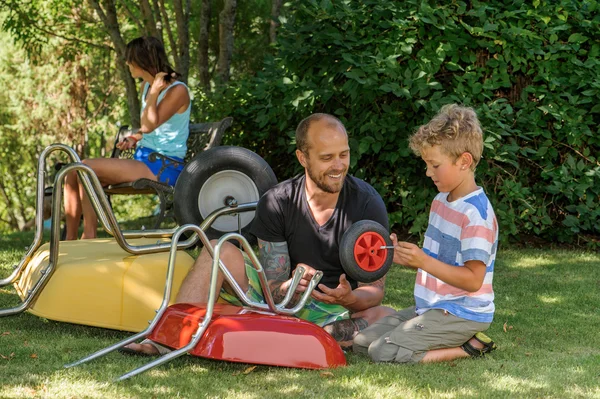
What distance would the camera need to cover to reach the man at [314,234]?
4.06 m

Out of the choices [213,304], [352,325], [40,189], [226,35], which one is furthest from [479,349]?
[226,35]

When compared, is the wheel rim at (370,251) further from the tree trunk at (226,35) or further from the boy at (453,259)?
the tree trunk at (226,35)

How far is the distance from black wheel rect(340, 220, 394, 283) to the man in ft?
1.24

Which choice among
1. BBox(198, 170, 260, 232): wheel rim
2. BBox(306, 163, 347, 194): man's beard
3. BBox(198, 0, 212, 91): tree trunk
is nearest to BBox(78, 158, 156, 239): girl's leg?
BBox(198, 170, 260, 232): wheel rim

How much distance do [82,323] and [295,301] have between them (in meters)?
1.05

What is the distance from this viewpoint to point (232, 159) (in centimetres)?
608

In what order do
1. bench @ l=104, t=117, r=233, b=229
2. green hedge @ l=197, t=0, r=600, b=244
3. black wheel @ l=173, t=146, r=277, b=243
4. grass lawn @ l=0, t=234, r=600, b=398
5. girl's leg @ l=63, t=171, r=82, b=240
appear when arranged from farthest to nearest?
green hedge @ l=197, t=0, r=600, b=244, bench @ l=104, t=117, r=233, b=229, girl's leg @ l=63, t=171, r=82, b=240, black wheel @ l=173, t=146, r=277, b=243, grass lawn @ l=0, t=234, r=600, b=398

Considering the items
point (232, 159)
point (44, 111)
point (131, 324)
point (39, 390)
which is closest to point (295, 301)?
point (131, 324)

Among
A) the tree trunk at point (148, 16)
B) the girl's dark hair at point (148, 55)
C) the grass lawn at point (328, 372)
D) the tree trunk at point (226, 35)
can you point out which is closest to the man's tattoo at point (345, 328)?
the grass lawn at point (328, 372)

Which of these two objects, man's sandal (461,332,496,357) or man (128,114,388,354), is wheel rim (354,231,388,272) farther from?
man's sandal (461,332,496,357)

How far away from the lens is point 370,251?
12.0ft

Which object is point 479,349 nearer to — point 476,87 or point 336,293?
point 336,293

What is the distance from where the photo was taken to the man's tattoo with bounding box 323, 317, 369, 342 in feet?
13.5

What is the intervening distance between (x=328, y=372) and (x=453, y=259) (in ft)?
2.50
